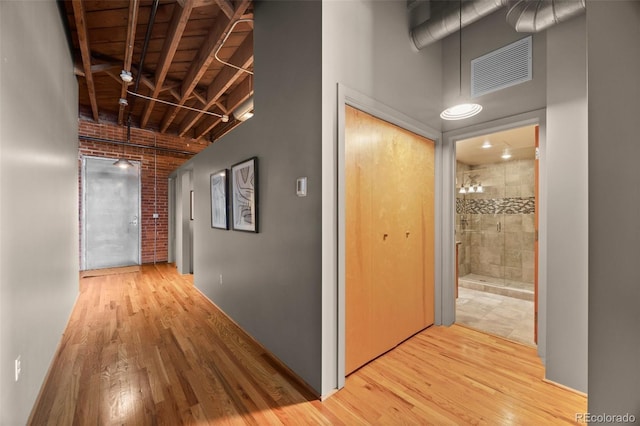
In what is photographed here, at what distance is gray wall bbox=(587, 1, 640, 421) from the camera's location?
0.78 meters

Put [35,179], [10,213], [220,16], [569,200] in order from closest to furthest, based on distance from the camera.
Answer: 1. [10,213]
2. [35,179]
3. [569,200]
4. [220,16]

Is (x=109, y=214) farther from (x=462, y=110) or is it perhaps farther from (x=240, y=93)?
(x=462, y=110)

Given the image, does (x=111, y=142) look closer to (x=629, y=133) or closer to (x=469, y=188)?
(x=629, y=133)

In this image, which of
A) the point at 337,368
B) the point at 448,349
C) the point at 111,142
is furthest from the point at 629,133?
the point at 111,142

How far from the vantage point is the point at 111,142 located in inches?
223

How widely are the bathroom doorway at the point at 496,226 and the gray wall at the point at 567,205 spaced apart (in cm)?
127

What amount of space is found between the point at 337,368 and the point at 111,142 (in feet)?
21.7

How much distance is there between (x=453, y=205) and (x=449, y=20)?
5.83 ft

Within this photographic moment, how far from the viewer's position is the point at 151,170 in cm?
619

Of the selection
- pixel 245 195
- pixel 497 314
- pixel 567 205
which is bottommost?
pixel 497 314

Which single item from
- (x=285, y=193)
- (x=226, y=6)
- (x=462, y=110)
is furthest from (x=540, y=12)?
(x=226, y=6)

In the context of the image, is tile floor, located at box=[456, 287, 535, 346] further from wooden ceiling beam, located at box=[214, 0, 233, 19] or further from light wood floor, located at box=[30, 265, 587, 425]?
wooden ceiling beam, located at box=[214, 0, 233, 19]

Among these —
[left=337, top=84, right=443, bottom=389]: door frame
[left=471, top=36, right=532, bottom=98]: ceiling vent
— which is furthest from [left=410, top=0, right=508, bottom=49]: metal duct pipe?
[left=337, top=84, right=443, bottom=389]: door frame

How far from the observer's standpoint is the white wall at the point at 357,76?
1768 millimetres
